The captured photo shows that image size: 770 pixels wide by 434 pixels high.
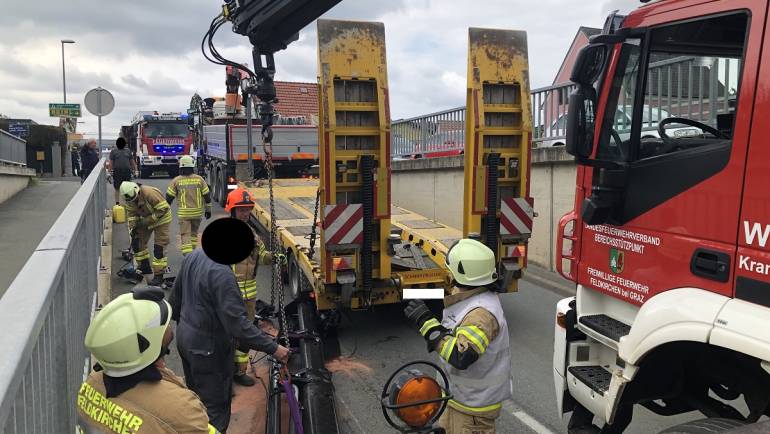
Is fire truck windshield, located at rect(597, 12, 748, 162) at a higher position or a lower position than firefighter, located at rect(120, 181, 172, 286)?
higher

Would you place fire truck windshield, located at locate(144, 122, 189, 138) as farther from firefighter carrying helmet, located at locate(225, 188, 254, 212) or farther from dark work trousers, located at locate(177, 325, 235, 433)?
dark work trousers, located at locate(177, 325, 235, 433)

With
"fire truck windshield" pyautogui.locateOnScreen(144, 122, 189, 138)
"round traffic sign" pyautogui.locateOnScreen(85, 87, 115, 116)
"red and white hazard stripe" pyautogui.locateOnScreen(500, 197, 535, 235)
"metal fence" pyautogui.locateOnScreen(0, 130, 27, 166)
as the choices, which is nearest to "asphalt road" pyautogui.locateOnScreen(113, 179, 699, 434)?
"red and white hazard stripe" pyautogui.locateOnScreen(500, 197, 535, 235)

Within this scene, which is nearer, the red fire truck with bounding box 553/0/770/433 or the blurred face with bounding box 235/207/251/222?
the red fire truck with bounding box 553/0/770/433

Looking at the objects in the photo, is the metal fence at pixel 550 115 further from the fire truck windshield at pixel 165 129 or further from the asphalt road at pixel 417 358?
the fire truck windshield at pixel 165 129

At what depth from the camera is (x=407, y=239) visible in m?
7.11

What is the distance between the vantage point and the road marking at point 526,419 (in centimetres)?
419

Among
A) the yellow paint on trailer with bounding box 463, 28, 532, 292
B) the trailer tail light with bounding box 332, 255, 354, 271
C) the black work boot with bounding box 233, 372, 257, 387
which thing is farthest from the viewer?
the yellow paint on trailer with bounding box 463, 28, 532, 292

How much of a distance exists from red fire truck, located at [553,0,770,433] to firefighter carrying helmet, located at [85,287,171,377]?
2.16 metres

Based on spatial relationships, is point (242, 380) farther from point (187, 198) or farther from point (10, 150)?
point (10, 150)

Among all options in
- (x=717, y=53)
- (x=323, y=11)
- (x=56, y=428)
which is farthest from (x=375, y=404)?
(x=323, y=11)

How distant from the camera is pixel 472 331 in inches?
105

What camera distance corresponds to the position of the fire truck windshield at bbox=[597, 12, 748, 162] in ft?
9.96

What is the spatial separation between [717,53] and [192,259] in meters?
3.47

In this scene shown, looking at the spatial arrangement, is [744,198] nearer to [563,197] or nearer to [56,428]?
[56,428]
